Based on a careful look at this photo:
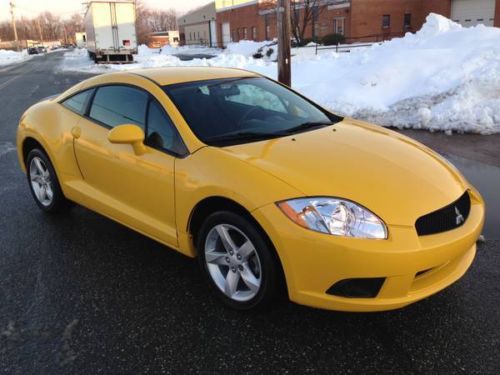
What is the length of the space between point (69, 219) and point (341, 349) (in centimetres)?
320

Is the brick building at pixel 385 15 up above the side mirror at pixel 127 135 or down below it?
above

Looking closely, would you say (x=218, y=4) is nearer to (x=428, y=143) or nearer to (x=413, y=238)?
(x=428, y=143)

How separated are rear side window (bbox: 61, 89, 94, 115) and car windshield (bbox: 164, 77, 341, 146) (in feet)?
3.45

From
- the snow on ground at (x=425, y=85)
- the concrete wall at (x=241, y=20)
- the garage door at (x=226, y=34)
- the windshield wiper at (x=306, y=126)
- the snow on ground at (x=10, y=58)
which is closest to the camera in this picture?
the windshield wiper at (x=306, y=126)

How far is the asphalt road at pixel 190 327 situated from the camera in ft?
8.85

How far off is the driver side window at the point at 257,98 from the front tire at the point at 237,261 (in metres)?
1.28

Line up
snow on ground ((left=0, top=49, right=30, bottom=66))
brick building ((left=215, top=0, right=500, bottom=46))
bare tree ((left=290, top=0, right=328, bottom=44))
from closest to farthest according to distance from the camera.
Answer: brick building ((left=215, top=0, right=500, bottom=46)) → bare tree ((left=290, top=0, right=328, bottom=44)) → snow on ground ((left=0, top=49, right=30, bottom=66))

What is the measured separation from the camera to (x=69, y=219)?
4.90 metres

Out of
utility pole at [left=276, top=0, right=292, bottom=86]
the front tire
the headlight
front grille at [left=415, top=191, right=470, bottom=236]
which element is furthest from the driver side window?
utility pole at [left=276, top=0, right=292, bottom=86]

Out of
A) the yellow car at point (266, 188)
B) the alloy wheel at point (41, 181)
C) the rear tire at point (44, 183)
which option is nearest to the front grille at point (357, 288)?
the yellow car at point (266, 188)

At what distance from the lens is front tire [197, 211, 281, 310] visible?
289 cm

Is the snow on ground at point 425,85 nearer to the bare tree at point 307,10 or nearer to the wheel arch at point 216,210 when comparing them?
the wheel arch at point 216,210

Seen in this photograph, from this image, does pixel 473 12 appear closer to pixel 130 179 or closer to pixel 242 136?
pixel 242 136

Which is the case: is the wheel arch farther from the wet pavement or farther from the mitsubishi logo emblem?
the wet pavement
